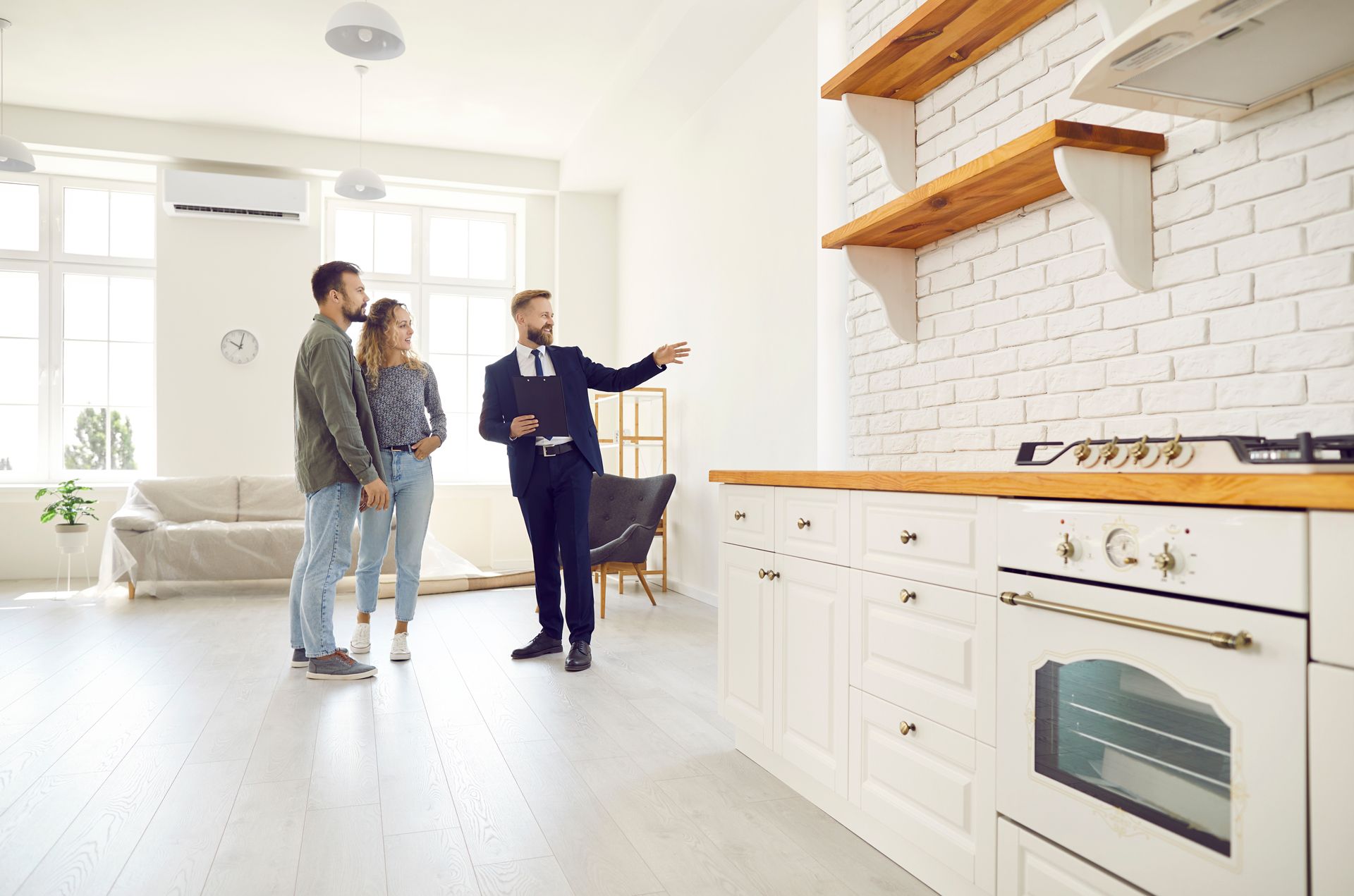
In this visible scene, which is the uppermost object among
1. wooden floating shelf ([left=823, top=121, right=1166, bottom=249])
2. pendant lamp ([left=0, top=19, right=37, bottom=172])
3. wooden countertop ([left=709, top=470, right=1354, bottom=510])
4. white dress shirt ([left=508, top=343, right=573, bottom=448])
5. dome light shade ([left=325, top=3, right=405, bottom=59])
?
dome light shade ([left=325, top=3, right=405, bottom=59])

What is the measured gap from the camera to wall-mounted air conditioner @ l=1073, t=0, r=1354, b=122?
1.31 m

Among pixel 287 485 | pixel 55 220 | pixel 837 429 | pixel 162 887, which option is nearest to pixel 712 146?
pixel 837 429

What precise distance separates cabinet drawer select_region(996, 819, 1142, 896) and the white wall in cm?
251

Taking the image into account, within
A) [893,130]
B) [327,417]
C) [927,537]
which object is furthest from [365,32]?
[927,537]

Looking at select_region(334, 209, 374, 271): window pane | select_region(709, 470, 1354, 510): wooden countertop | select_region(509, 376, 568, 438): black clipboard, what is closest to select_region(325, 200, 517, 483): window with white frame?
select_region(334, 209, 374, 271): window pane

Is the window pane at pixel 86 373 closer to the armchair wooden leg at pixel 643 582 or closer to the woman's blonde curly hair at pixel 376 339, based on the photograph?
the woman's blonde curly hair at pixel 376 339

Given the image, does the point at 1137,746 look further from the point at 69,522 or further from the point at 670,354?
the point at 69,522

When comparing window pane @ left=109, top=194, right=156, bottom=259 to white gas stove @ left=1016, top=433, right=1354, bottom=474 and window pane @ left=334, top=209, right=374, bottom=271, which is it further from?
white gas stove @ left=1016, top=433, right=1354, bottom=474

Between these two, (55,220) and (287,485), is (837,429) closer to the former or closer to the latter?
(287,485)

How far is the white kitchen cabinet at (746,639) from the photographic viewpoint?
2.23 m

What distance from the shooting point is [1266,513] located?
1008 millimetres

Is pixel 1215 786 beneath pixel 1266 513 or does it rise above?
beneath

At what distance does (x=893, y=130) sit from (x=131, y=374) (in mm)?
A: 6115

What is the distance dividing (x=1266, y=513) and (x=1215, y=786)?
12.9 inches
